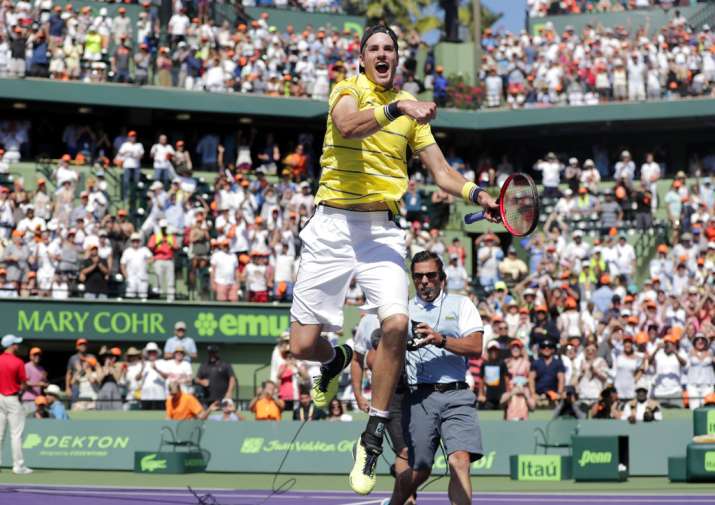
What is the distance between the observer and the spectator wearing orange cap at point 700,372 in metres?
22.3

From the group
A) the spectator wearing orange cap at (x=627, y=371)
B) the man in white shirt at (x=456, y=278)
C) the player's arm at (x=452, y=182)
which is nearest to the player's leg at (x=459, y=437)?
the player's arm at (x=452, y=182)

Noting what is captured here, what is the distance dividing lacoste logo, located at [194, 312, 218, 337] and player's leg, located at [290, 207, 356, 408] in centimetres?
1923

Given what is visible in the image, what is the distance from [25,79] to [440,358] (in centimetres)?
2302

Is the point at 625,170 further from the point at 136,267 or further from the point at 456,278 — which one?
the point at 136,267

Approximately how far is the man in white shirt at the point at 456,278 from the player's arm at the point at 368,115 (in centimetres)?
1884

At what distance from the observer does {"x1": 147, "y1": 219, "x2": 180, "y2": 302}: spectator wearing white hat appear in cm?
2727

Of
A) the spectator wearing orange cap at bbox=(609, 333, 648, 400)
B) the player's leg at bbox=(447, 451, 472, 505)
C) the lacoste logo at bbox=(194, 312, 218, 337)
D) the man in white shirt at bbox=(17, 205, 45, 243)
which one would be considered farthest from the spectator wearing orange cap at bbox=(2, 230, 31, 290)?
the player's leg at bbox=(447, 451, 472, 505)

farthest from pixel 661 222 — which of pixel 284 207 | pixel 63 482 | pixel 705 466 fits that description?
pixel 63 482

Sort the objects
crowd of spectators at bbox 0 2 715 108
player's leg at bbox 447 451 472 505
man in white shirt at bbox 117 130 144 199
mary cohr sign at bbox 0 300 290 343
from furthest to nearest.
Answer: crowd of spectators at bbox 0 2 715 108 < man in white shirt at bbox 117 130 144 199 < mary cohr sign at bbox 0 300 290 343 < player's leg at bbox 447 451 472 505

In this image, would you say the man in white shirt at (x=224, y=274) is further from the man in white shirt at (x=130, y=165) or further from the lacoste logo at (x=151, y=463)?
the lacoste logo at (x=151, y=463)

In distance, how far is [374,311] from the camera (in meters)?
8.94

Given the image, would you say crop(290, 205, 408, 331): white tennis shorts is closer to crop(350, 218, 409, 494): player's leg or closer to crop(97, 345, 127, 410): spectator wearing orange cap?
crop(350, 218, 409, 494): player's leg

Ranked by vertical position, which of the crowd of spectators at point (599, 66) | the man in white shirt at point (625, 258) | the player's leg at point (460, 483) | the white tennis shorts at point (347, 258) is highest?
the crowd of spectators at point (599, 66)

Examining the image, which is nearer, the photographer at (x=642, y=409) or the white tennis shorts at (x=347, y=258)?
the white tennis shorts at (x=347, y=258)
